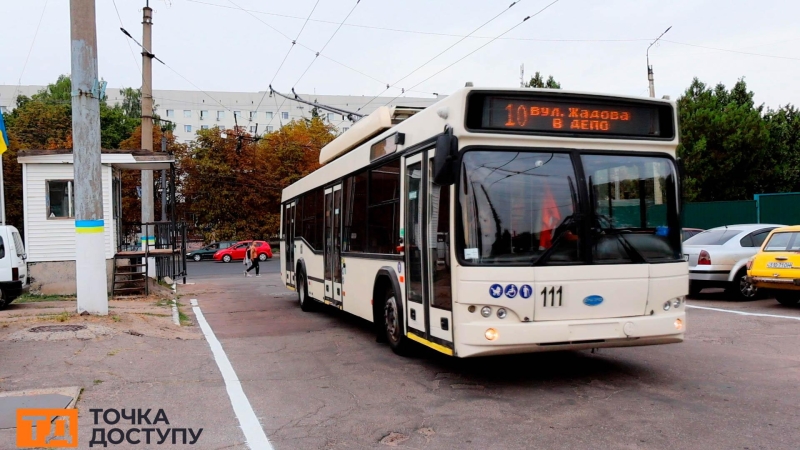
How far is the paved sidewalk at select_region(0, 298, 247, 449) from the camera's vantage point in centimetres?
626

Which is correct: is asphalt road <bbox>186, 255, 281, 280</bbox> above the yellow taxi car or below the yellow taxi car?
below

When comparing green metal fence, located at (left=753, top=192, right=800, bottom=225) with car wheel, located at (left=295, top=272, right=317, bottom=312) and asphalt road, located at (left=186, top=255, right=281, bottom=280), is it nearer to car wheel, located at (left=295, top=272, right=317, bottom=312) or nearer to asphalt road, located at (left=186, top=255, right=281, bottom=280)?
car wheel, located at (left=295, top=272, right=317, bottom=312)

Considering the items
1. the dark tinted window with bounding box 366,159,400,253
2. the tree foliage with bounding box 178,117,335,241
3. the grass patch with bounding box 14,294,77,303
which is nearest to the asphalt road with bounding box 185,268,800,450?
the dark tinted window with bounding box 366,159,400,253

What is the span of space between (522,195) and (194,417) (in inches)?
146

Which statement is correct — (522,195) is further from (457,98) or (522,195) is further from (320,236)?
(320,236)

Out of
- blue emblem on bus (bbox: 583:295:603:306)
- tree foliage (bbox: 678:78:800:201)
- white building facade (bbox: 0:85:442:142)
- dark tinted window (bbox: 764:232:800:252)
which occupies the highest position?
white building facade (bbox: 0:85:442:142)

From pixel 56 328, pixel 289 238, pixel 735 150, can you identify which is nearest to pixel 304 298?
pixel 289 238

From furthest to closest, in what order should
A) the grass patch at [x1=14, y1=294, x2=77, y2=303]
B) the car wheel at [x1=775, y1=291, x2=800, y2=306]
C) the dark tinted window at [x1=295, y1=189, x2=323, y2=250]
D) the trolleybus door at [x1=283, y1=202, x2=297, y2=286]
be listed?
the grass patch at [x1=14, y1=294, x2=77, y2=303] → the trolleybus door at [x1=283, y1=202, x2=297, y2=286] → the dark tinted window at [x1=295, y1=189, x2=323, y2=250] → the car wheel at [x1=775, y1=291, x2=800, y2=306]

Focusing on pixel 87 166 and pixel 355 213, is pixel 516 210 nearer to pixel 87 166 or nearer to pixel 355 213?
pixel 355 213

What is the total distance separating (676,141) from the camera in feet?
25.3

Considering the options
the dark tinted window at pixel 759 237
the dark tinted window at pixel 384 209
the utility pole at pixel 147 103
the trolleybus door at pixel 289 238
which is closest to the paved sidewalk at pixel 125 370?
the dark tinted window at pixel 384 209

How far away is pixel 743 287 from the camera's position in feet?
49.3

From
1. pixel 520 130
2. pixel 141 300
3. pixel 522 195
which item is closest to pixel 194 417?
pixel 522 195

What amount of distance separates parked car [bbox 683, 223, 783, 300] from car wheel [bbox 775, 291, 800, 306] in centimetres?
84
